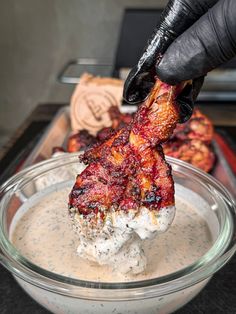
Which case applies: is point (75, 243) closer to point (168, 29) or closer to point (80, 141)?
point (168, 29)

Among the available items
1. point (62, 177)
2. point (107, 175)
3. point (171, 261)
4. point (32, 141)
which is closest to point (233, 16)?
point (107, 175)

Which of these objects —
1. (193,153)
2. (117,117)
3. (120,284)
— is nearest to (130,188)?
(120,284)

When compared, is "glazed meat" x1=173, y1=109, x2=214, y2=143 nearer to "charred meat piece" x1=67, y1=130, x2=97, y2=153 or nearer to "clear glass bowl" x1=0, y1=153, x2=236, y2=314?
"charred meat piece" x1=67, y1=130, x2=97, y2=153

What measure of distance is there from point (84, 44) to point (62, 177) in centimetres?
194

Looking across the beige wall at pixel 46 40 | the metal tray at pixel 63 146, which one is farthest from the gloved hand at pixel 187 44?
the beige wall at pixel 46 40

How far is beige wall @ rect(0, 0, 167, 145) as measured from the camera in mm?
2756

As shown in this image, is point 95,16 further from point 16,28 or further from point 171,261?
point 171,261

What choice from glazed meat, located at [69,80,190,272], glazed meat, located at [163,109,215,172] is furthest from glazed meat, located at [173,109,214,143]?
glazed meat, located at [69,80,190,272]

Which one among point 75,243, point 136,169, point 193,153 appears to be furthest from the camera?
point 193,153

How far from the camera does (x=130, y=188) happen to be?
29.5 inches

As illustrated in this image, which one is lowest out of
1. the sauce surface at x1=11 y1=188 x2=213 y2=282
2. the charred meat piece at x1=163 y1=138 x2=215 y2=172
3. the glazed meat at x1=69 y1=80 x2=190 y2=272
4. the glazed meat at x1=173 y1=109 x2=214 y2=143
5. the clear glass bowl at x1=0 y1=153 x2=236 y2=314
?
the charred meat piece at x1=163 y1=138 x2=215 y2=172

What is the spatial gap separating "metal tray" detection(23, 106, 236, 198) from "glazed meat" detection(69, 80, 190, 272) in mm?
529

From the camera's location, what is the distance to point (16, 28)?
283 centimetres

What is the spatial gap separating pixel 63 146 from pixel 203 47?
3.17 ft
